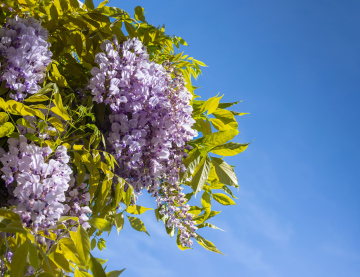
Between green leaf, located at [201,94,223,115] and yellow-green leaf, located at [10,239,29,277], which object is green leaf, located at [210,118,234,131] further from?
yellow-green leaf, located at [10,239,29,277]

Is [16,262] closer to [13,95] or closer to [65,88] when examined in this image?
[13,95]

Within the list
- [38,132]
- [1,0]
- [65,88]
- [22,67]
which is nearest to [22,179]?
[38,132]

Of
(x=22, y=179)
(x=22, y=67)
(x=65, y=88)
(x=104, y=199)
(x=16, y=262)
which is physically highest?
(x=65, y=88)

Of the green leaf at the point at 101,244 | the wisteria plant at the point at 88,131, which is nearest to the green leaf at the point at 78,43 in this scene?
the wisteria plant at the point at 88,131

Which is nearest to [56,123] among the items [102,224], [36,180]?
[36,180]

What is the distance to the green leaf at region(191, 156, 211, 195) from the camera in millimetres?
1296

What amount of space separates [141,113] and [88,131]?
7.5 inches

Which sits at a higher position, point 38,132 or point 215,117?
point 215,117

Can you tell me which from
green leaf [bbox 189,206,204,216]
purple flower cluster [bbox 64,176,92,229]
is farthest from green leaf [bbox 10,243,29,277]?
green leaf [bbox 189,206,204,216]

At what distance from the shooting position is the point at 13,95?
1202mm

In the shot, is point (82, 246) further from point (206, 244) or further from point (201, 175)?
point (206, 244)

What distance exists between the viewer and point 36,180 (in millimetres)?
1062

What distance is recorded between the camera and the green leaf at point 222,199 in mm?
1675

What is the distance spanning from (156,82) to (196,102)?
298 mm
